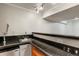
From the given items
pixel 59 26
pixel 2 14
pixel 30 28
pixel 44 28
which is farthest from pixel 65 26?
pixel 2 14

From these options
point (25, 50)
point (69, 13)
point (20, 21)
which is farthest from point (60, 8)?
point (25, 50)

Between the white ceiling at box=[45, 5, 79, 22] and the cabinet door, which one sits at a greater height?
the white ceiling at box=[45, 5, 79, 22]

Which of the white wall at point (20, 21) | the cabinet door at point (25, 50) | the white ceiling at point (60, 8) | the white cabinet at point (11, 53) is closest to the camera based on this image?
the white cabinet at point (11, 53)

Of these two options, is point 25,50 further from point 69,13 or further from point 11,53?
point 69,13

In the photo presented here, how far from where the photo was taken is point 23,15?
2975mm

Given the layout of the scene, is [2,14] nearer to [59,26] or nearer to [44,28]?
[44,28]

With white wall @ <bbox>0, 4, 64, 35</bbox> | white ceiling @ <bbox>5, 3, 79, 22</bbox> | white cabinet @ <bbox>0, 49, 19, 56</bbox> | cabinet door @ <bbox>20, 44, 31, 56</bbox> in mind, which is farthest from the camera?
white wall @ <bbox>0, 4, 64, 35</bbox>

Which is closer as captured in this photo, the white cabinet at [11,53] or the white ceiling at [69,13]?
the white cabinet at [11,53]

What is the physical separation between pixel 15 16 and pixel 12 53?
1385 mm

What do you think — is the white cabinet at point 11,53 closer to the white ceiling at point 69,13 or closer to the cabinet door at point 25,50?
the cabinet door at point 25,50

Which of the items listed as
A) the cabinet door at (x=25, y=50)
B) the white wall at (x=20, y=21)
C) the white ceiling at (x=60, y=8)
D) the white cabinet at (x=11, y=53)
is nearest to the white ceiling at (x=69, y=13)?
the white ceiling at (x=60, y=8)

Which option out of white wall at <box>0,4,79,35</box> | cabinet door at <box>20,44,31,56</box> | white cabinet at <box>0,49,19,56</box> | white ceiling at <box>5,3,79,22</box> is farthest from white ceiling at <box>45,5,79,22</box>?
white cabinet at <box>0,49,19,56</box>

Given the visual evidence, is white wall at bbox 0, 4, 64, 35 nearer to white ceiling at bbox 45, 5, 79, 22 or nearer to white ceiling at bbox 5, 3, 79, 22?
A: white ceiling at bbox 5, 3, 79, 22

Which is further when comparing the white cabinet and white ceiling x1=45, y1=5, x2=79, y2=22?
white ceiling x1=45, y1=5, x2=79, y2=22
